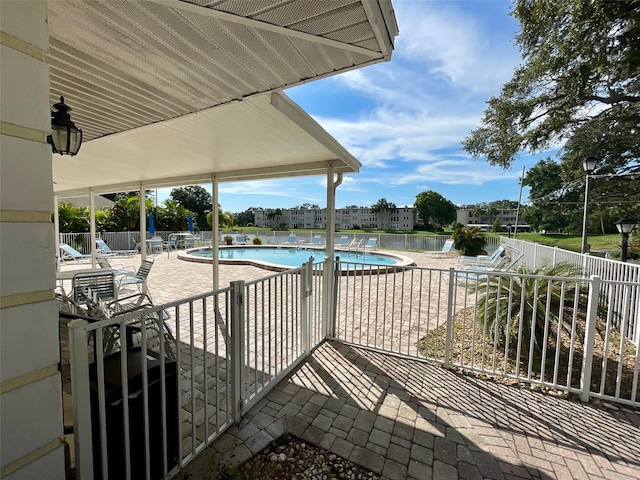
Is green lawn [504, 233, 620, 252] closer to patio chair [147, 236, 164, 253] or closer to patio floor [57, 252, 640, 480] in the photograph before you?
patio floor [57, 252, 640, 480]

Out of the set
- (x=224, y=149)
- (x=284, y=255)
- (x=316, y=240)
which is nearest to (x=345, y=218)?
(x=316, y=240)

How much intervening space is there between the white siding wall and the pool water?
11871mm

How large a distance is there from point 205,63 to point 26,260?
1.46 meters

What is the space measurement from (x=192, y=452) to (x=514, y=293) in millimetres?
3533

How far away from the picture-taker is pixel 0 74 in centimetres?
85

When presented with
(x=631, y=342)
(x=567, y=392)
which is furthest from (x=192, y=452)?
(x=631, y=342)

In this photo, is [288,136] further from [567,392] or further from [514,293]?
[567,392]

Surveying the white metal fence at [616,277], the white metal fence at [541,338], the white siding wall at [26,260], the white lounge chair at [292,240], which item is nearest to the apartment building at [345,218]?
the white lounge chair at [292,240]

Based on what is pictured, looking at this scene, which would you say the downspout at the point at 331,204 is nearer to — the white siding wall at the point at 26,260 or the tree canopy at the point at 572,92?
the white siding wall at the point at 26,260

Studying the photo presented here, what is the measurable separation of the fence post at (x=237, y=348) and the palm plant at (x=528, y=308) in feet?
8.31

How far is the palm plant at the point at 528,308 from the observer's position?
3.00 metres

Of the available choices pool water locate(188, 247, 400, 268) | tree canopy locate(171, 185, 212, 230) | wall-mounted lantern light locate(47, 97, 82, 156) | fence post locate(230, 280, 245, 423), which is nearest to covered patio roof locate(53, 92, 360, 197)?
wall-mounted lantern light locate(47, 97, 82, 156)

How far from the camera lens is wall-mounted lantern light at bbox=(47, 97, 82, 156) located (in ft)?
7.38

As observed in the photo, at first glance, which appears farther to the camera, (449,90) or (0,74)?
(449,90)
